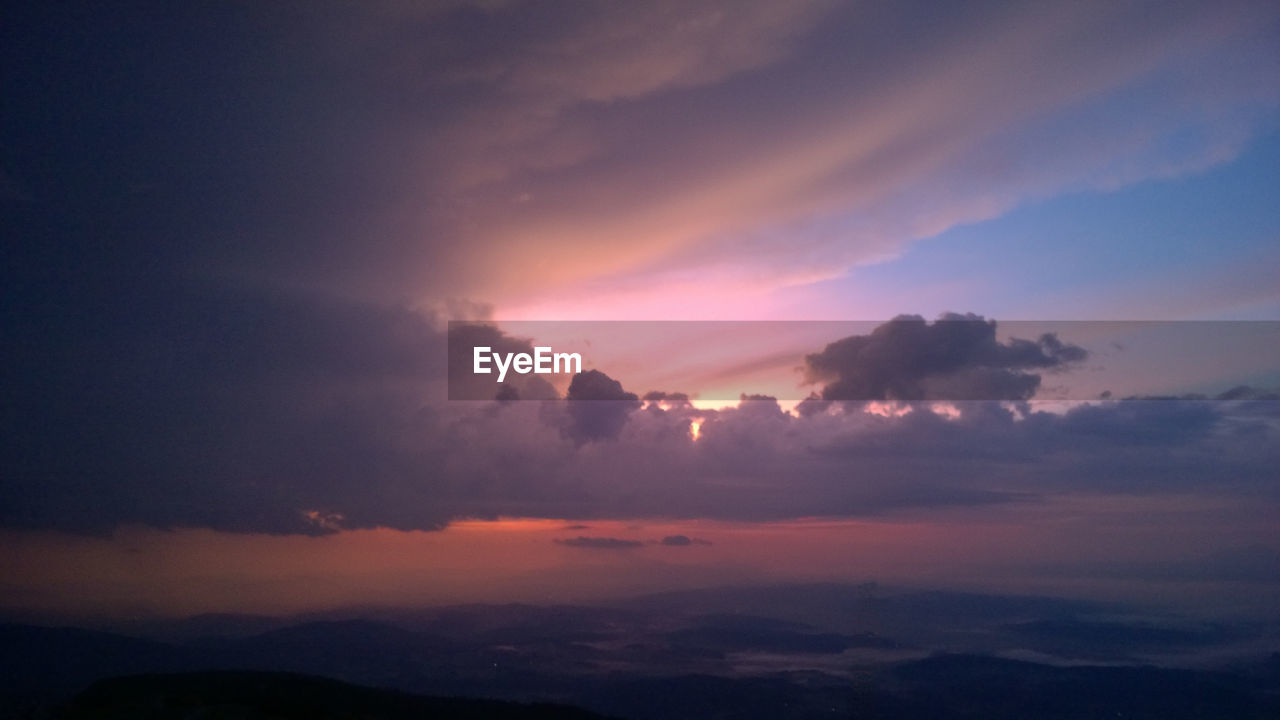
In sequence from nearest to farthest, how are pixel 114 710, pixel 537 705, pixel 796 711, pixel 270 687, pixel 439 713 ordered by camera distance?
1. pixel 114 710
2. pixel 270 687
3. pixel 439 713
4. pixel 537 705
5. pixel 796 711

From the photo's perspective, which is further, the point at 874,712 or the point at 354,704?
the point at 874,712

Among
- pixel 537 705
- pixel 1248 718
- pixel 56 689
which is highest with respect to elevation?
pixel 537 705

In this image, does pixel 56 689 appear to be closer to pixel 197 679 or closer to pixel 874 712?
pixel 197 679

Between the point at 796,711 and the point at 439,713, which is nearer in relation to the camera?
the point at 439,713

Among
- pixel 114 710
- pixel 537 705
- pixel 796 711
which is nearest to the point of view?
pixel 114 710

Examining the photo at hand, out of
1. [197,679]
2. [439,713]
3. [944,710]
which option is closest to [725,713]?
[944,710]

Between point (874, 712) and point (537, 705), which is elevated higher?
point (537, 705)

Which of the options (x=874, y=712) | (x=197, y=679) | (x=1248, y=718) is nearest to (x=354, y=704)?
(x=197, y=679)

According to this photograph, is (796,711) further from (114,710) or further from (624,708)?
(114,710)

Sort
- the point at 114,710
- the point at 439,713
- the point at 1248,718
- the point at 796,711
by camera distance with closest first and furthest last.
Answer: the point at 114,710 < the point at 439,713 < the point at 796,711 < the point at 1248,718
